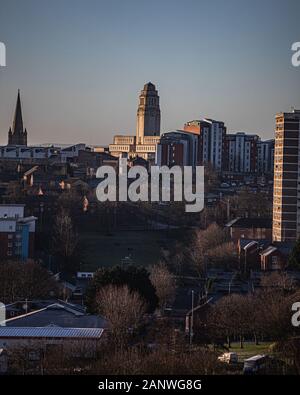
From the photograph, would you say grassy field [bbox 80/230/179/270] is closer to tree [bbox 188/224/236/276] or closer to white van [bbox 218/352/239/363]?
tree [bbox 188/224/236/276]

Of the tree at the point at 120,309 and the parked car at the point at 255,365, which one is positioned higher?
the tree at the point at 120,309

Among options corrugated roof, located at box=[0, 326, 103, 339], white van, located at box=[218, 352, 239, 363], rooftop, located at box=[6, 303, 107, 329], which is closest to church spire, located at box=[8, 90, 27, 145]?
rooftop, located at box=[6, 303, 107, 329]

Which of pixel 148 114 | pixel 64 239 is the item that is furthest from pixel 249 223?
pixel 148 114

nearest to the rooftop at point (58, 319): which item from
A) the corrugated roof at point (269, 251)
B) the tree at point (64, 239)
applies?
the tree at point (64, 239)

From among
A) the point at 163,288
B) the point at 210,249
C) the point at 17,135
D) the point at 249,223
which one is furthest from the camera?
the point at 17,135

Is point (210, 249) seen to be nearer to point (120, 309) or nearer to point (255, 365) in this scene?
point (120, 309)

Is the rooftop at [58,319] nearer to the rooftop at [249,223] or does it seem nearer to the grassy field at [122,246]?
the grassy field at [122,246]

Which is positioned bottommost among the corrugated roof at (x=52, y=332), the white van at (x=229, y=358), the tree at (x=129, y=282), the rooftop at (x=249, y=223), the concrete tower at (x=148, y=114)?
the white van at (x=229, y=358)
